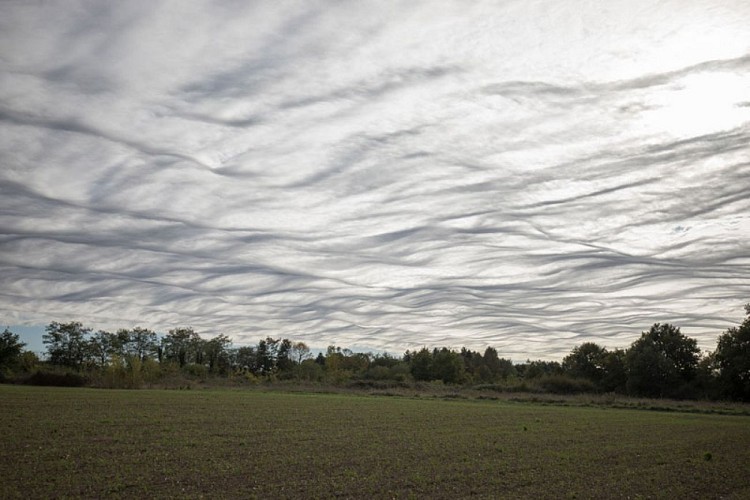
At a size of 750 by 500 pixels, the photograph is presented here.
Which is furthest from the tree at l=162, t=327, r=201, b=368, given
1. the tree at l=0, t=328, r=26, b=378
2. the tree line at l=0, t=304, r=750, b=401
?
the tree at l=0, t=328, r=26, b=378

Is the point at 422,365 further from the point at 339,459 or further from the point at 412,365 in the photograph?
the point at 339,459

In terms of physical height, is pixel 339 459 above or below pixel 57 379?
below

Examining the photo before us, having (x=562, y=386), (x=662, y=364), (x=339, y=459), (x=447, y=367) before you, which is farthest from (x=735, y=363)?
(x=339, y=459)

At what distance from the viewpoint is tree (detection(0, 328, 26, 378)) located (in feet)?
289

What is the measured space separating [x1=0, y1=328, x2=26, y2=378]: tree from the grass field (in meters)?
68.9

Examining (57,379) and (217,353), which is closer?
(57,379)

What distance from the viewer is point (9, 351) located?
8938cm

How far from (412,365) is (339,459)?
5050 inches

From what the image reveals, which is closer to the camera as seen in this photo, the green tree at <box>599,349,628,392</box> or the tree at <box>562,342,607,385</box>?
the green tree at <box>599,349,628,392</box>

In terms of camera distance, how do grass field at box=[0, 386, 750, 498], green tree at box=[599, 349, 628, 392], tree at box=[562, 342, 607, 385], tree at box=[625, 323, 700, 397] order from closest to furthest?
grass field at box=[0, 386, 750, 498] < tree at box=[625, 323, 700, 397] < green tree at box=[599, 349, 628, 392] < tree at box=[562, 342, 607, 385]

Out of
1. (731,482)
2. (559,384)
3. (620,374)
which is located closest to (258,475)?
(731,482)

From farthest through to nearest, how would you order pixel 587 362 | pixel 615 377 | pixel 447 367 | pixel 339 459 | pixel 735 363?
pixel 447 367 < pixel 587 362 < pixel 615 377 < pixel 735 363 < pixel 339 459

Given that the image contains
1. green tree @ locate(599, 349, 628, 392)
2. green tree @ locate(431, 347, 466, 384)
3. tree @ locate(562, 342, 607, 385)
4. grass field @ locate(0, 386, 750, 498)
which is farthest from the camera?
green tree @ locate(431, 347, 466, 384)

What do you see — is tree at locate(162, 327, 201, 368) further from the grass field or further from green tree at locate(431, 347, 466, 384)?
the grass field
